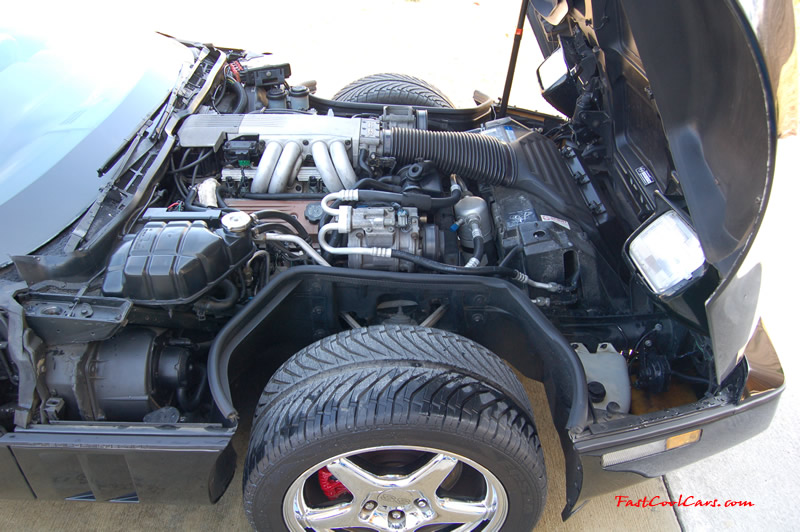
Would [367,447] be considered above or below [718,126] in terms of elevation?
below

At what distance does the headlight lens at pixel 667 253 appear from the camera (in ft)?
5.51

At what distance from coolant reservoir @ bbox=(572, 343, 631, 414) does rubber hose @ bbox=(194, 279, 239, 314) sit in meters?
1.33

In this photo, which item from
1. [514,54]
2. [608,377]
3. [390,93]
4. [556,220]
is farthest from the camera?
[390,93]

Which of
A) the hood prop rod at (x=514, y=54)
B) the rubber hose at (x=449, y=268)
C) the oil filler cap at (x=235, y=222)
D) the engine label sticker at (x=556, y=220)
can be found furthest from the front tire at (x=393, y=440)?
the hood prop rod at (x=514, y=54)

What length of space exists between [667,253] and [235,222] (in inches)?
58.7

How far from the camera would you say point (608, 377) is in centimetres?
204

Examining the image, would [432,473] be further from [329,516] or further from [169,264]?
[169,264]

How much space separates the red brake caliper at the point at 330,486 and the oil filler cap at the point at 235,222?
912 millimetres

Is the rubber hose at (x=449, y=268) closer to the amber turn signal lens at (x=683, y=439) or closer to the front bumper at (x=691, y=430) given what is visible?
the front bumper at (x=691, y=430)

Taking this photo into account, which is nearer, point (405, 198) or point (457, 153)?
point (405, 198)

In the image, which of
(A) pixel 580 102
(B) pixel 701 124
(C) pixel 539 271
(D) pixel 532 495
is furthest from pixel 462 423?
(A) pixel 580 102

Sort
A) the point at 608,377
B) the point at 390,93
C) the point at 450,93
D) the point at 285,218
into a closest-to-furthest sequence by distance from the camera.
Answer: the point at 608,377
the point at 285,218
the point at 390,93
the point at 450,93

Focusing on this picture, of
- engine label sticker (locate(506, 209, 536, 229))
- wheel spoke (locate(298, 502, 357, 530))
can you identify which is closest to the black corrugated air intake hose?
engine label sticker (locate(506, 209, 536, 229))

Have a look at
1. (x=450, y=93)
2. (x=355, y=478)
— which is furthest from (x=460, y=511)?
(x=450, y=93)
